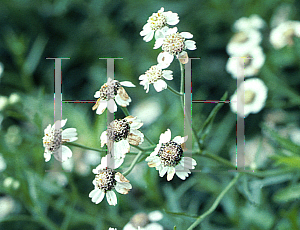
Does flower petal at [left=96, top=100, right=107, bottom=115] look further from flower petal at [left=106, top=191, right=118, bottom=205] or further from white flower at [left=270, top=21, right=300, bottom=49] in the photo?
white flower at [left=270, top=21, right=300, bottom=49]

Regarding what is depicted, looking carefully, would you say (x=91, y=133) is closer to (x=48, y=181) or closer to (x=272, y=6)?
(x=48, y=181)

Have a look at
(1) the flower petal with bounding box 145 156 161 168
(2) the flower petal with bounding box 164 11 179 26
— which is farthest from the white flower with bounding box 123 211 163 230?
(2) the flower petal with bounding box 164 11 179 26

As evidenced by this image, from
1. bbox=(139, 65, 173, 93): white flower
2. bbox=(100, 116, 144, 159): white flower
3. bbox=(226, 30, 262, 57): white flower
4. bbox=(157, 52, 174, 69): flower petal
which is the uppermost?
bbox=(226, 30, 262, 57): white flower

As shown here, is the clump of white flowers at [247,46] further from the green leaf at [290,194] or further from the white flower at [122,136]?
the white flower at [122,136]

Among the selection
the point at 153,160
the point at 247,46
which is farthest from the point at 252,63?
the point at 153,160

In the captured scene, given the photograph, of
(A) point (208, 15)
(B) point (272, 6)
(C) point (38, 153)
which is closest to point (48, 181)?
(C) point (38, 153)
